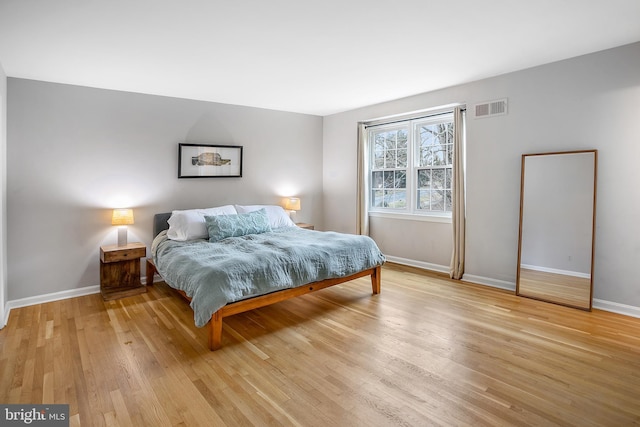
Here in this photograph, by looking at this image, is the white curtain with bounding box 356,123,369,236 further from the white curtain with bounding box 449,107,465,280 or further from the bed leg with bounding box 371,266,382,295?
the bed leg with bounding box 371,266,382,295

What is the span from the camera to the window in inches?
187

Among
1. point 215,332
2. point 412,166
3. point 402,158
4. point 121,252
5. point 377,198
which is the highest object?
point 402,158

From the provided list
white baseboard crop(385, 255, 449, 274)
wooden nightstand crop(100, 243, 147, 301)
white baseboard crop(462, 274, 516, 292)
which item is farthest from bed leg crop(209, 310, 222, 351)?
white baseboard crop(385, 255, 449, 274)

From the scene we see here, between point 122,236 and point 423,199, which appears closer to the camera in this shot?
point 122,236

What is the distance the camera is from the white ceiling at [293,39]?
2.35 meters

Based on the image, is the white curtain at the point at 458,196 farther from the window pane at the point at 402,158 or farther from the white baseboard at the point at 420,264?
the window pane at the point at 402,158

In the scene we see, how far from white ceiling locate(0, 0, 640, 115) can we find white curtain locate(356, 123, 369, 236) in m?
1.43

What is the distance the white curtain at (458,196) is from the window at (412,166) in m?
0.18

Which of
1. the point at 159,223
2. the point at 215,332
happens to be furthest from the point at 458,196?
the point at 159,223

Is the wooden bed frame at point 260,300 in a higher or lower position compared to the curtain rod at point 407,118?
lower

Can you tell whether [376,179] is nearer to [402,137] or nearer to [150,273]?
[402,137]

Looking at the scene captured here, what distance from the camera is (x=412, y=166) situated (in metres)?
5.05

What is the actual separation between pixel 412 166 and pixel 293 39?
2.83 metres

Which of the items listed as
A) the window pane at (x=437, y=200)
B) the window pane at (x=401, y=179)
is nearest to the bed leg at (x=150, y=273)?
the window pane at (x=401, y=179)
